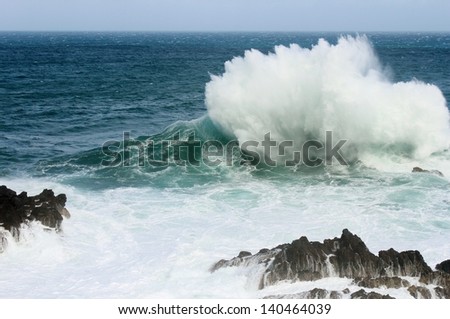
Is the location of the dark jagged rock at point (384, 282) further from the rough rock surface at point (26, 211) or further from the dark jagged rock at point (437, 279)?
the rough rock surface at point (26, 211)

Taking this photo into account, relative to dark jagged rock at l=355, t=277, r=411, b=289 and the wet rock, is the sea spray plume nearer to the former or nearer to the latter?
dark jagged rock at l=355, t=277, r=411, b=289

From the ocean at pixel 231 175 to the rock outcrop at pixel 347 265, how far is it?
0.30 m

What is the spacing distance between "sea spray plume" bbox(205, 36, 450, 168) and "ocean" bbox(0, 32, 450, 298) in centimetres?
6

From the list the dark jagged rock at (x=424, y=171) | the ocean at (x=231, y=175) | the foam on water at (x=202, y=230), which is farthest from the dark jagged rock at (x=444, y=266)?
the dark jagged rock at (x=424, y=171)

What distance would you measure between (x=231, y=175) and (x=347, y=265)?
9.63m

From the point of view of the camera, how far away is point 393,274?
12.8 m

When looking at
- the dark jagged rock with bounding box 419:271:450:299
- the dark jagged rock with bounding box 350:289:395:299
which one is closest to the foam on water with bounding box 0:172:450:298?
the dark jagged rock with bounding box 350:289:395:299

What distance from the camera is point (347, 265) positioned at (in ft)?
42.5

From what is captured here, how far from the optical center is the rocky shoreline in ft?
48.7

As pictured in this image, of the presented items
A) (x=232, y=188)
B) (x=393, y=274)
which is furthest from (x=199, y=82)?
(x=393, y=274)

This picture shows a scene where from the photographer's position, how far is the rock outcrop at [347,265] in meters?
12.4

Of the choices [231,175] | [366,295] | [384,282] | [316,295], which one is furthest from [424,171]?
[316,295]
